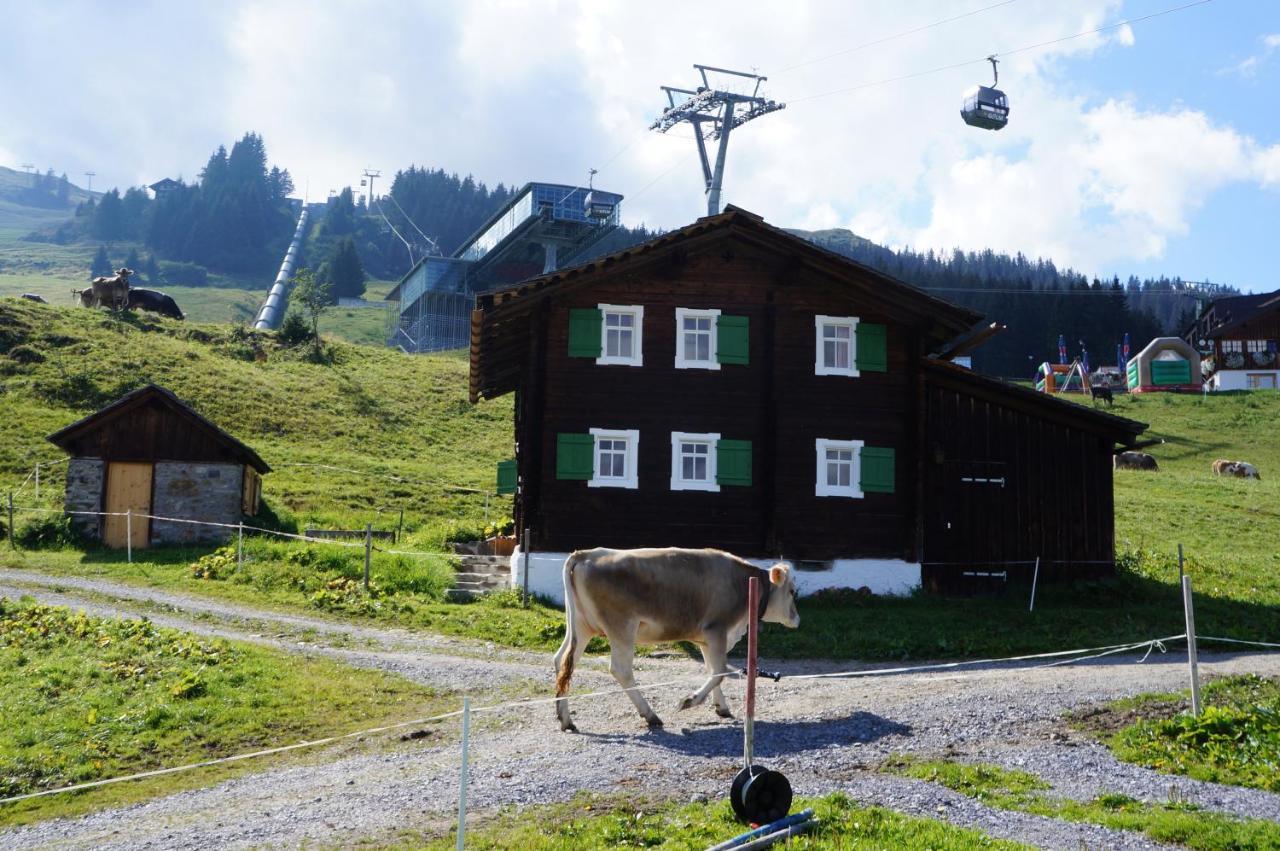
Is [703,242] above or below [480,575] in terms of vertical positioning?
above

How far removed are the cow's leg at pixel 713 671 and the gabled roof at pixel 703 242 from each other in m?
11.2

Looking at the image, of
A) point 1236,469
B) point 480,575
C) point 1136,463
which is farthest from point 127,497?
point 1236,469

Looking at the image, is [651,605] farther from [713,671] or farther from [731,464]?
[731,464]

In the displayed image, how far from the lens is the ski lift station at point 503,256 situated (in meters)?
87.6

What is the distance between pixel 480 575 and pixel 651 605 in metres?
11.6

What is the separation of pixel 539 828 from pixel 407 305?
342 feet

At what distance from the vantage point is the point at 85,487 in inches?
1109

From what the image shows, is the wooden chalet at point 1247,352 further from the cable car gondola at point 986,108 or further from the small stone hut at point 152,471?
the small stone hut at point 152,471

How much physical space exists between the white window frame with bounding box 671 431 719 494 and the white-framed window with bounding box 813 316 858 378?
290cm

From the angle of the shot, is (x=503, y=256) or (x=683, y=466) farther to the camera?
(x=503, y=256)

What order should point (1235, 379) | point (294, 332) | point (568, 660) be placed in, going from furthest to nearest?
1. point (1235, 379)
2. point (294, 332)
3. point (568, 660)

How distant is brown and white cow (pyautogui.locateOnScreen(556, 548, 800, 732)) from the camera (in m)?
12.6

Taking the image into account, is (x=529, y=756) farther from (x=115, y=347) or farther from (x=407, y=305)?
(x=407, y=305)

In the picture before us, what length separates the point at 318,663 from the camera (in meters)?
15.8
